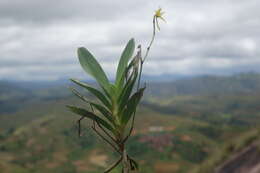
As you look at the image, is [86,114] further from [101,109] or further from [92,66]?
[92,66]

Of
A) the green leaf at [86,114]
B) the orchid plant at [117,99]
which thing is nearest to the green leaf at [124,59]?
the orchid plant at [117,99]

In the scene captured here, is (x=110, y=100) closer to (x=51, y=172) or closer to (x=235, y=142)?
(x=235, y=142)

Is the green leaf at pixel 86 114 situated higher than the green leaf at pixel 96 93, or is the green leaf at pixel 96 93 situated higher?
the green leaf at pixel 96 93

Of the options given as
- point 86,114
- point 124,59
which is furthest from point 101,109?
point 124,59

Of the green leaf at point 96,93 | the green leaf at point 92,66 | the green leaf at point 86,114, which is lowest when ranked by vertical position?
the green leaf at point 86,114

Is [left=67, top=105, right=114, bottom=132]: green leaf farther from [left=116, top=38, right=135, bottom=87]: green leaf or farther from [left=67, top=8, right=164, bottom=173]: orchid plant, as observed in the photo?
[left=116, top=38, right=135, bottom=87]: green leaf

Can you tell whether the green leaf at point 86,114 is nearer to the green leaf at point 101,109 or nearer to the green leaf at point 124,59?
the green leaf at point 101,109

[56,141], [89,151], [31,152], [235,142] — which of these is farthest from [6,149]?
[235,142]

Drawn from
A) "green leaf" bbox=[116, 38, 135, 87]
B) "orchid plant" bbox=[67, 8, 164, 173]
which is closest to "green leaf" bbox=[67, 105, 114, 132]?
"orchid plant" bbox=[67, 8, 164, 173]
